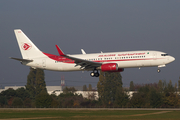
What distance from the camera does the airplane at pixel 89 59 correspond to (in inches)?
2114

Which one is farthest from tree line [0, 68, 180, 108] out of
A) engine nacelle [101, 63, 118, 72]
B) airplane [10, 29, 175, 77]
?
engine nacelle [101, 63, 118, 72]

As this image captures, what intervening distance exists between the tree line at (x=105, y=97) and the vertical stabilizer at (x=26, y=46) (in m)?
51.5

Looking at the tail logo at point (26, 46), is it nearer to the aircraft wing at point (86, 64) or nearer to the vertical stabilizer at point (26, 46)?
the vertical stabilizer at point (26, 46)

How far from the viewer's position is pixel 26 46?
63812 millimetres

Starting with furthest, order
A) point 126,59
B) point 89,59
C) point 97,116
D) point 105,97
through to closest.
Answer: point 105,97
point 89,59
point 126,59
point 97,116

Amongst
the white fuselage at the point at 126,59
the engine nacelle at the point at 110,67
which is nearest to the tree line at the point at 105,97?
the white fuselage at the point at 126,59

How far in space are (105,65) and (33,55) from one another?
58.8ft

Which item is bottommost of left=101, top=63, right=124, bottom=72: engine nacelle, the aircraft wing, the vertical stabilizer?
left=101, top=63, right=124, bottom=72: engine nacelle

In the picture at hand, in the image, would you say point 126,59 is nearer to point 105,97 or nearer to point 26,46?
point 26,46

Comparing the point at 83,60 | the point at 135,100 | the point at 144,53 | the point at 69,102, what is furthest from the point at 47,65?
the point at 69,102

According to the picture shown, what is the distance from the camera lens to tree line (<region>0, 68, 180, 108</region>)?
11575 centimetres

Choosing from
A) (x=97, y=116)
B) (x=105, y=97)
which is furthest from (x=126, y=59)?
(x=105, y=97)

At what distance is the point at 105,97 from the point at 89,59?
299 feet

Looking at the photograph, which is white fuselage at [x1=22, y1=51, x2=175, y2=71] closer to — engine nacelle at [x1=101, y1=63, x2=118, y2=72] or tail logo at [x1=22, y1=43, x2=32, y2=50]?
engine nacelle at [x1=101, y1=63, x2=118, y2=72]
